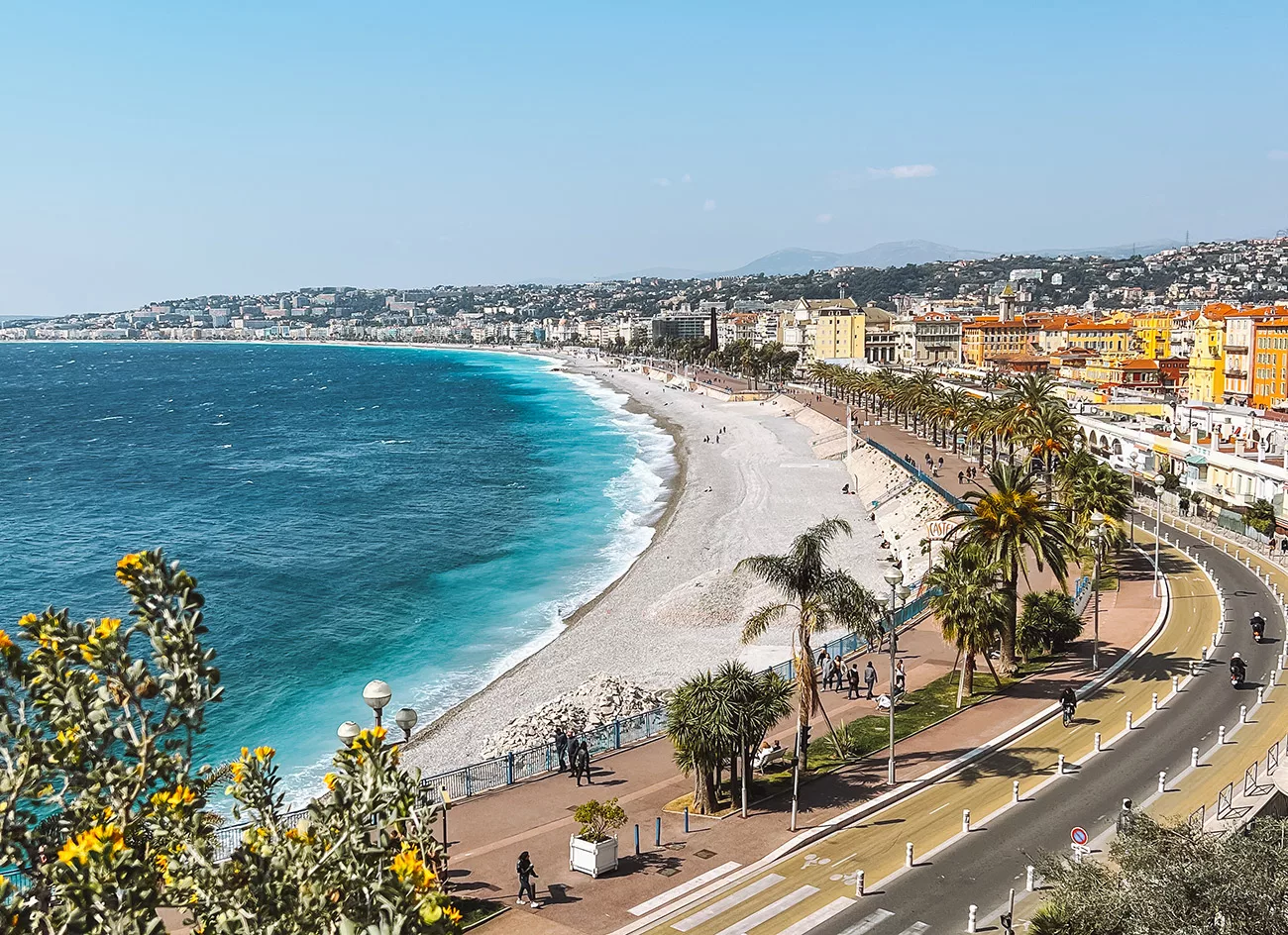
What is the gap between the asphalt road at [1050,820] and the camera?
1916cm

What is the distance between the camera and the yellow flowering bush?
24.4 feet

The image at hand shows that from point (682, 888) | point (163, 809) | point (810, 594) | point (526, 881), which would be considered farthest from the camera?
point (810, 594)

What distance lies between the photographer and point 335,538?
232 feet

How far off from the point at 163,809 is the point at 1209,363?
108 metres

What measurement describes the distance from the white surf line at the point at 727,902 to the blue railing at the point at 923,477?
38.7 m

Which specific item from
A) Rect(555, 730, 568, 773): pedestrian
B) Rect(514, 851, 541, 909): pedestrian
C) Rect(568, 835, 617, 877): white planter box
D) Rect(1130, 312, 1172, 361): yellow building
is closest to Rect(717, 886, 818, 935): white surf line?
Rect(568, 835, 617, 877): white planter box

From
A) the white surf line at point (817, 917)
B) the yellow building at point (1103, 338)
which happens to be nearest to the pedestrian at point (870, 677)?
the white surf line at point (817, 917)

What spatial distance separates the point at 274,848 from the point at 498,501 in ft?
247

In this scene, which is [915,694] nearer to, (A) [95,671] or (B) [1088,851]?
(B) [1088,851]

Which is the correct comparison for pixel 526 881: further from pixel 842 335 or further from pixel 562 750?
pixel 842 335

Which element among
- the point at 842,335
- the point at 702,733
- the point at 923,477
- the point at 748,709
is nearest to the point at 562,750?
the point at 702,733

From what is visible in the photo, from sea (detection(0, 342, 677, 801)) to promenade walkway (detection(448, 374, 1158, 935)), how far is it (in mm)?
10832

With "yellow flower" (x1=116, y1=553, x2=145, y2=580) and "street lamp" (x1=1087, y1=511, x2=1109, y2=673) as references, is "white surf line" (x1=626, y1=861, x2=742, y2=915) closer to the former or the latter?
"yellow flower" (x1=116, y1=553, x2=145, y2=580)

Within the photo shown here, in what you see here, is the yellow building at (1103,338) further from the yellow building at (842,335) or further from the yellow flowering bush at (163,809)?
the yellow flowering bush at (163,809)
